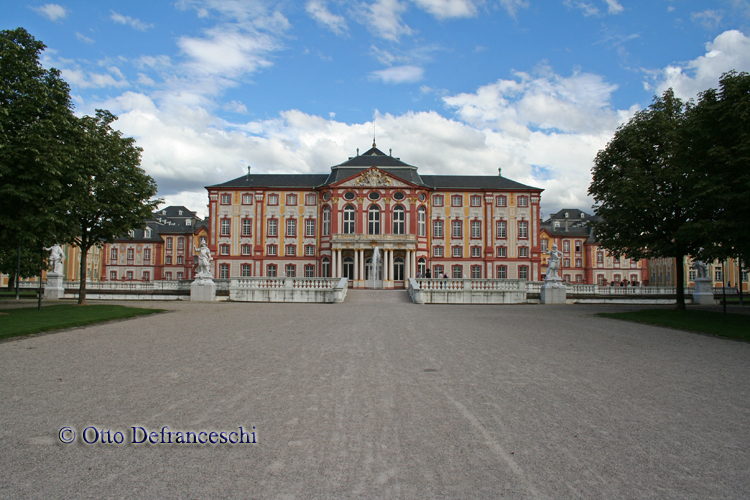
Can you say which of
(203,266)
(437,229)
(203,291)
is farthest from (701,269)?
(203,266)

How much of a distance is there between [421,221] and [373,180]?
298 inches

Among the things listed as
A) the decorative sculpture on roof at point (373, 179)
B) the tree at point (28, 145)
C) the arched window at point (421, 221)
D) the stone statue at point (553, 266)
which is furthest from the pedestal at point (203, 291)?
the arched window at point (421, 221)

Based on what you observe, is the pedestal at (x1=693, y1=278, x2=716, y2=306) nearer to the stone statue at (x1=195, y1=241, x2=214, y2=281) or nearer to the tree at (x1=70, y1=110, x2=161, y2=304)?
the stone statue at (x1=195, y1=241, x2=214, y2=281)

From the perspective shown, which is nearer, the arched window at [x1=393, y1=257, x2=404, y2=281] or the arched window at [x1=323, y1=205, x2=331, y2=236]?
the arched window at [x1=393, y1=257, x2=404, y2=281]

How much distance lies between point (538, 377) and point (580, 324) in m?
10.2

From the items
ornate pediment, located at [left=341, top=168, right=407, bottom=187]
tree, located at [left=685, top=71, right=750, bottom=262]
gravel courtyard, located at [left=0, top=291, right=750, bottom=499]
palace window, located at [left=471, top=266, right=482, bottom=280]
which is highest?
ornate pediment, located at [left=341, top=168, right=407, bottom=187]

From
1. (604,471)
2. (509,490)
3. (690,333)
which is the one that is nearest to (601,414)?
(604,471)

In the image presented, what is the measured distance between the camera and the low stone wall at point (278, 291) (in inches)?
1196

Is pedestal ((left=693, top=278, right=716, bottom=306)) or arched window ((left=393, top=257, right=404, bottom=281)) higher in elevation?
arched window ((left=393, top=257, right=404, bottom=281))

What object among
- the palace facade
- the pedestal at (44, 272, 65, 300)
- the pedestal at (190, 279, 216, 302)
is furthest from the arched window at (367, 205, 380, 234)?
the pedestal at (44, 272, 65, 300)

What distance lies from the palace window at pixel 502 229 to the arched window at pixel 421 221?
30.2ft

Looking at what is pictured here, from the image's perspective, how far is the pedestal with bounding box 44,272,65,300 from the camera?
34156 mm

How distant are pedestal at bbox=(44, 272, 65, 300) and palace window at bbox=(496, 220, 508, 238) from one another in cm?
4513

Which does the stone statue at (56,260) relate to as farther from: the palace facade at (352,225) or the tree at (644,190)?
the tree at (644,190)
